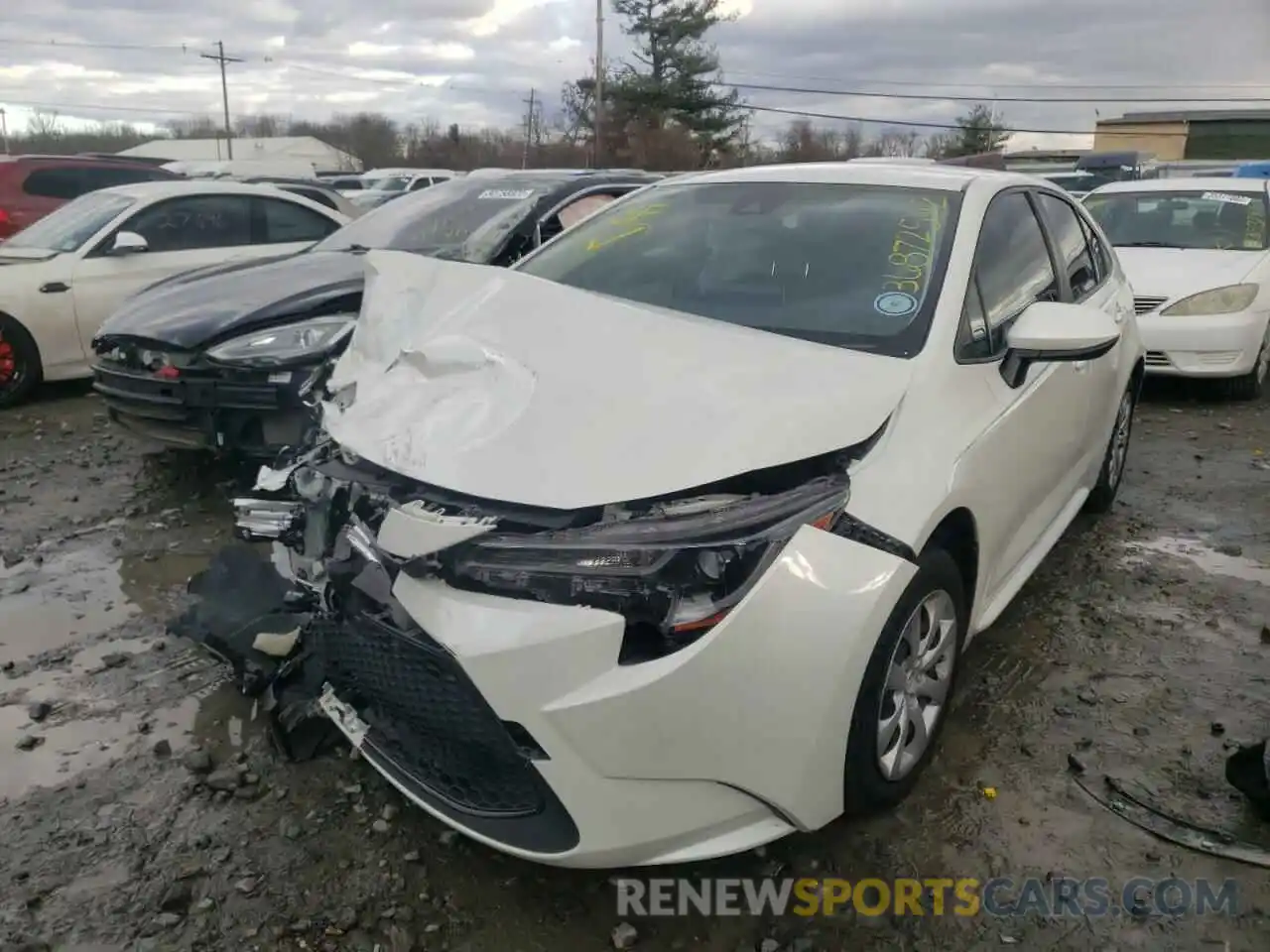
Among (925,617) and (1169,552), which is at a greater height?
(925,617)

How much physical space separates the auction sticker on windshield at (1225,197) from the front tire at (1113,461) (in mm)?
4383

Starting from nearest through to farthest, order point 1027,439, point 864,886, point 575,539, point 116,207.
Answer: point 575,539 → point 864,886 → point 1027,439 → point 116,207

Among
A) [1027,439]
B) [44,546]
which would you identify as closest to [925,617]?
[1027,439]

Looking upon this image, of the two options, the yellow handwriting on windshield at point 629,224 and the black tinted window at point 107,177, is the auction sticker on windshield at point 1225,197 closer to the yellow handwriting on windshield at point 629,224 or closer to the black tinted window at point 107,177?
the yellow handwriting on windshield at point 629,224

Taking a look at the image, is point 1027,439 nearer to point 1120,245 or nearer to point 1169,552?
point 1169,552

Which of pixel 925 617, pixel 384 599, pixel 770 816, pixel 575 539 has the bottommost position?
pixel 770 816

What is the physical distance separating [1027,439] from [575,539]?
5.73 feet

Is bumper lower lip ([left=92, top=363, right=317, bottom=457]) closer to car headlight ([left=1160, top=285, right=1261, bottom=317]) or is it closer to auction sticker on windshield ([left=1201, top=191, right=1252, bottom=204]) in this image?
car headlight ([left=1160, top=285, right=1261, bottom=317])

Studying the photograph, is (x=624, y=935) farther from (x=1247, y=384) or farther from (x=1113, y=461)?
(x=1247, y=384)

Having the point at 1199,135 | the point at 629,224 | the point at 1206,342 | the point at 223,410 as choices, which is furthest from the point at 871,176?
the point at 1199,135

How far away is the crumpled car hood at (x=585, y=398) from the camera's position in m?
2.25

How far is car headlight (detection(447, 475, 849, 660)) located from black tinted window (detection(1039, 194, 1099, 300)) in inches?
96.9

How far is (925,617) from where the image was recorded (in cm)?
259

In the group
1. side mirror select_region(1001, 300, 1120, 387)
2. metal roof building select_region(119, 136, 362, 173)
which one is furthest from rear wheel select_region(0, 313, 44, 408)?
metal roof building select_region(119, 136, 362, 173)
